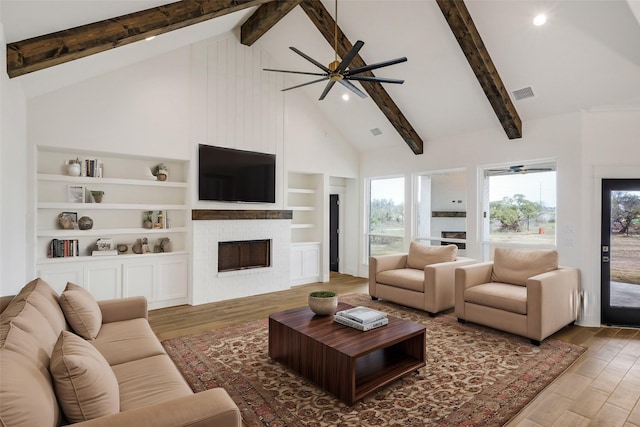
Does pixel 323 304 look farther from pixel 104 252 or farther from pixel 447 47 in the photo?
pixel 447 47

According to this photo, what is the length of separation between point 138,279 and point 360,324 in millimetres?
3333

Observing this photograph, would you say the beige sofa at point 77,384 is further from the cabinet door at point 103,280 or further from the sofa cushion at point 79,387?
the cabinet door at point 103,280

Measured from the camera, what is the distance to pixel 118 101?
4.46m

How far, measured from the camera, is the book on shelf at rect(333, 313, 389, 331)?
289 centimetres

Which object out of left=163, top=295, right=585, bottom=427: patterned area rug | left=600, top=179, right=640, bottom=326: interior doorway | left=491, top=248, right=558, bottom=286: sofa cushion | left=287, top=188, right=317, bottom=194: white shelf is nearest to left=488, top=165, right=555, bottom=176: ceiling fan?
left=600, top=179, right=640, bottom=326: interior doorway

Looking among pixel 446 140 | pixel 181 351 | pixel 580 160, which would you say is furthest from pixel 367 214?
pixel 181 351

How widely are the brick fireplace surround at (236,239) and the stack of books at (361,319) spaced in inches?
110

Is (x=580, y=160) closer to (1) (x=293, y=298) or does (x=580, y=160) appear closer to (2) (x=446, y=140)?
(2) (x=446, y=140)

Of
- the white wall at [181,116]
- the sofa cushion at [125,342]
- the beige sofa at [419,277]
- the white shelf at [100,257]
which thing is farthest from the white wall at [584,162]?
the white shelf at [100,257]

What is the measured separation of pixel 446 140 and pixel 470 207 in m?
1.23

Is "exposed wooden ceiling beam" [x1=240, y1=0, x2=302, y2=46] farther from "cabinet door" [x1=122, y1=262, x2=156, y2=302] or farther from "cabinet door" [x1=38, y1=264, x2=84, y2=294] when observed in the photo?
"cabinet door" [x1=38, y1=264, x2=84, y2=294]

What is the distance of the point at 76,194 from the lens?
437cm

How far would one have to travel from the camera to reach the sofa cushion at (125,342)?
2.28 meters

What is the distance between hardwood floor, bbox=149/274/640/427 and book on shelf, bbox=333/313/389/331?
111 cm
